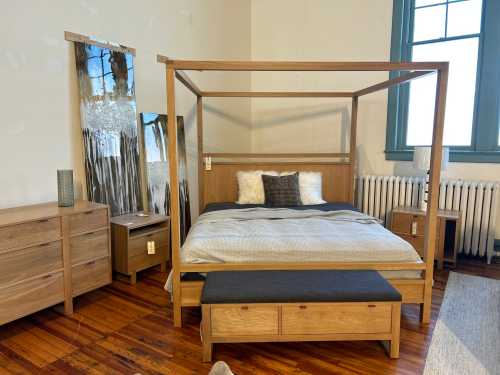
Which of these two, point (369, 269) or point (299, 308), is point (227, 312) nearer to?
point (299, 308)

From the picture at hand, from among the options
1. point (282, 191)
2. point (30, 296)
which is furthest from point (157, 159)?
point (30, 296)

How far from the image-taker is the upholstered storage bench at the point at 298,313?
1926 mm

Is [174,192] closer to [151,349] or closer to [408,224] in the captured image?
[151,349]

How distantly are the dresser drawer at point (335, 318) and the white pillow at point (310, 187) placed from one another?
1.71m

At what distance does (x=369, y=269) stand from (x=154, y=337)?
1.38m

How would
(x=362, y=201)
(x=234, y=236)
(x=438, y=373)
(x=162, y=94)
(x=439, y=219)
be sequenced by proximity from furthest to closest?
(x=362, y=201)
(x=162, y=94)
(x=439, y=219)
(x=234, y=236)
(x=438, y=373)

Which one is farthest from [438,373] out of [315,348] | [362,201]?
[362,201]

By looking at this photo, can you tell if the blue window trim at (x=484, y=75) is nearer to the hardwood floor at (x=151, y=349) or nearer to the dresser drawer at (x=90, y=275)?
the hardwood floor at (x=151, y=349)

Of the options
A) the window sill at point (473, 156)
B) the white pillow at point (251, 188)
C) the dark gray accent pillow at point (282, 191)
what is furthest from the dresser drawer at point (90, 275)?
the window sill at point (473, 156)

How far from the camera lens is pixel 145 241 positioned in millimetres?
3066

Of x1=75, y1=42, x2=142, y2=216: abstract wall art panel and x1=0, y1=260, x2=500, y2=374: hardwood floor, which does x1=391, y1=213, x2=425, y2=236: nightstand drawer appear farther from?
x1=75, y1=42, x2=142, y2=216: abstract wall art panel

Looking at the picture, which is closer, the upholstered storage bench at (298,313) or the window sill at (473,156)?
the upholstered storage bench at (298,313)

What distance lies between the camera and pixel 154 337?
223 cm

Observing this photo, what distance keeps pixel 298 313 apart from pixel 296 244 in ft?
1.66
